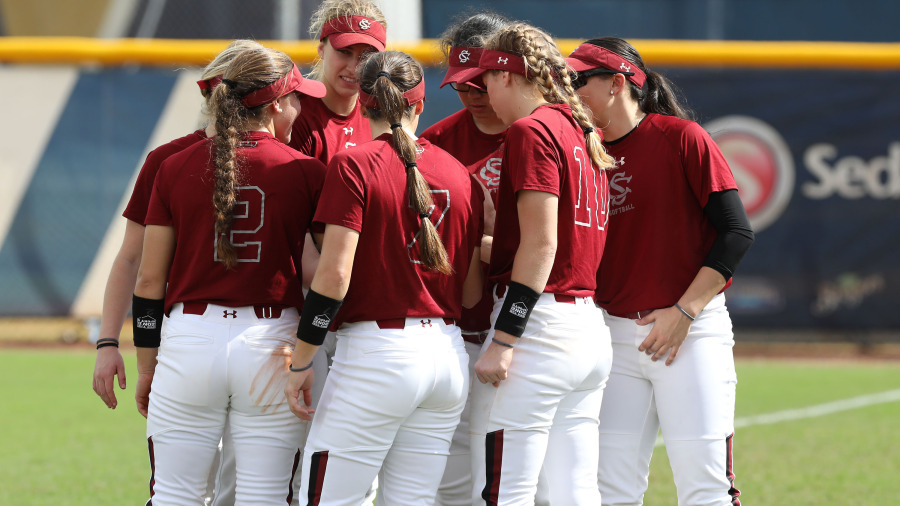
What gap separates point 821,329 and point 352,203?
865 centimetres

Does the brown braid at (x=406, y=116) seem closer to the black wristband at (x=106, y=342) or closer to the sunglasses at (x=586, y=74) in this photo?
the sunglasses at (x=586, y=74)

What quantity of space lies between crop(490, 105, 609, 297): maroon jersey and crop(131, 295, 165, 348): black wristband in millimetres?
1108

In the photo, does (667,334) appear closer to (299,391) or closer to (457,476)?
(457,476)

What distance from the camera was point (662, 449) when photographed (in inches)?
242

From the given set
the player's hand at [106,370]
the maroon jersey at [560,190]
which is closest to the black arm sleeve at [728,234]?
the maroon jersey at [560,190]

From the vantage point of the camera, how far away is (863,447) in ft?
19.6

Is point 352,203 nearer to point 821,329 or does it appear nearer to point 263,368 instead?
point 263,368

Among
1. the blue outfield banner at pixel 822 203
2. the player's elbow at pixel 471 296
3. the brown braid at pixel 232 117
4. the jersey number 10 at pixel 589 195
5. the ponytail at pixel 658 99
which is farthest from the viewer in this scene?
the blue outfield banner at pixel 822 203

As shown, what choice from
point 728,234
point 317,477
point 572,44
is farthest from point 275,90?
point 572,44

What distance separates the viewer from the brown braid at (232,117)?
9.21 ft

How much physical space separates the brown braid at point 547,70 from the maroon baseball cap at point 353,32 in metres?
0.71

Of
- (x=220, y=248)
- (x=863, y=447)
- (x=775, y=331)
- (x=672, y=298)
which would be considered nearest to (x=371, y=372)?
(x=220, y=248)

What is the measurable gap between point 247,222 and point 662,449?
411 centimetres

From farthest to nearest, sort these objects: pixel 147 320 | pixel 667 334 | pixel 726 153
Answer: pixel 726 153 → pixel 667 334 → pixel 147 320
